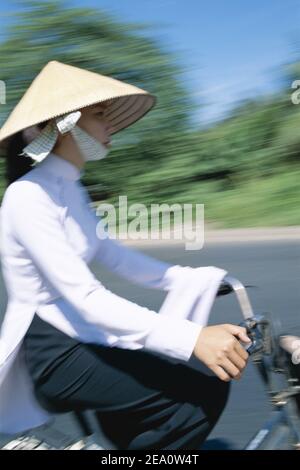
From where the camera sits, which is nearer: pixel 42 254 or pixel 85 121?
pixel 42 254

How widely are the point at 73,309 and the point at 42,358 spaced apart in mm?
135

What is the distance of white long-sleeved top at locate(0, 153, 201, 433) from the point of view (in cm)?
182

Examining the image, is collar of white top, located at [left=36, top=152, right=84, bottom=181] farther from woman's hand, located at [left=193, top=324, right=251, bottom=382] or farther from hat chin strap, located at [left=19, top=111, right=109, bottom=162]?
woman's hand, located at [left=193, top=324, right=251, bottom=382]

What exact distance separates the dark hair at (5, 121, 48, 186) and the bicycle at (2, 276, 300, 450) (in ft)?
1.93

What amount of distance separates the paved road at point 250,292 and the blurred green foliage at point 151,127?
13.4ft

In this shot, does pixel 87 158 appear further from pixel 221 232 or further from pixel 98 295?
pixel 221 232

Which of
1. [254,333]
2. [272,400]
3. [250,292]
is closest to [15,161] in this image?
[254,333]

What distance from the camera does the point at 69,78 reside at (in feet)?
6.63

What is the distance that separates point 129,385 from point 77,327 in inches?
6.9

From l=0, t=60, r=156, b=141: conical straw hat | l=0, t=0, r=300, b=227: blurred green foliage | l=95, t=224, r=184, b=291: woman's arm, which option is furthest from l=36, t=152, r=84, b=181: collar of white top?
l=0, t=0, r=300, b=227: blurred green foliage

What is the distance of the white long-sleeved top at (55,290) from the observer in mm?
1819

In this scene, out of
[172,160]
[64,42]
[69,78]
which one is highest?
[69,78]

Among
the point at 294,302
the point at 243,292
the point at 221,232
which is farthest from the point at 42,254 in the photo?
the point at 221,232

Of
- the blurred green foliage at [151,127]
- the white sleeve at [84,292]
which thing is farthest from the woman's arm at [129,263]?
the blurred green foliage at [151,127]
